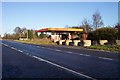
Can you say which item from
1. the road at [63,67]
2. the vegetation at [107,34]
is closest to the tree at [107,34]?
the vegetation at [107,34]

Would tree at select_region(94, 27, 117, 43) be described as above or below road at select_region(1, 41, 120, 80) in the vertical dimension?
above

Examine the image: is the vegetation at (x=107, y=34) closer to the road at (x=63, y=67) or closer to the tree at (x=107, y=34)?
the tree at (x=107, y=34)

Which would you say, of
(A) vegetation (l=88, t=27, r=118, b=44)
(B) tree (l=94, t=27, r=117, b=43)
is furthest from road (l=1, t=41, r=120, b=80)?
(B) tree (l=94, t=27, r=117, b=43)

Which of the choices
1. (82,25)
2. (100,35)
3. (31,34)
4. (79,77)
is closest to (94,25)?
(82,25)

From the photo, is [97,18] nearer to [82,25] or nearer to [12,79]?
[82,25]

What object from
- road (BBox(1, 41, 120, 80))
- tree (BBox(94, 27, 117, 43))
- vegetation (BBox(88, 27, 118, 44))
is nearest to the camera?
road (BBox(1, 41, 120, 80))

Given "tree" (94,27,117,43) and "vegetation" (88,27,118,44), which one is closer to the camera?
"vegetation" (88,27,118,44)

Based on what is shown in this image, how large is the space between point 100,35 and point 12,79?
46.8m

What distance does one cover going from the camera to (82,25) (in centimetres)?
10288

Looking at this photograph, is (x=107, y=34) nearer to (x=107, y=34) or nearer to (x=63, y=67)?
(x=107, y=34)

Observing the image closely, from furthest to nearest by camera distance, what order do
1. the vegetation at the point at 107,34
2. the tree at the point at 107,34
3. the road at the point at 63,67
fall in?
the tree at the point at 107,34, the vegetation at the point at 107,34, the road at the point at 63,67

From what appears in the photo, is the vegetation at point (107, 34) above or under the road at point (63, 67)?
above

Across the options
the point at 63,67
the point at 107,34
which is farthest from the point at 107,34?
the point at 63,67

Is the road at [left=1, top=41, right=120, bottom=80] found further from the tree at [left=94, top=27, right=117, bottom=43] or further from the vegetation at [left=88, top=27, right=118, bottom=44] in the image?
the tree at [left=94, top=27, right=117, bottom=43]
